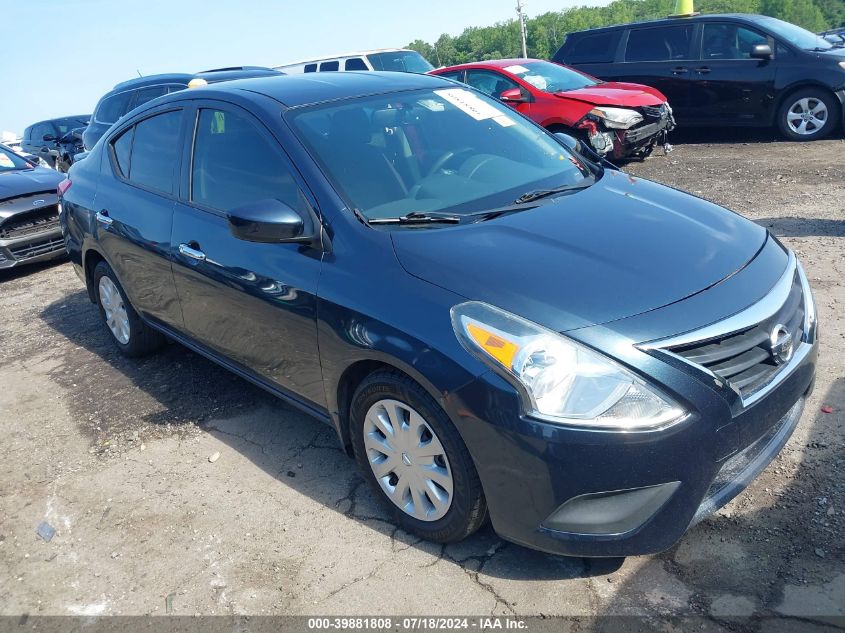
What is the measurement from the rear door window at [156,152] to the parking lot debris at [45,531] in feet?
5.86

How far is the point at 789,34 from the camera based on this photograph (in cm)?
1017

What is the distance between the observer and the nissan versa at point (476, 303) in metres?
2.39

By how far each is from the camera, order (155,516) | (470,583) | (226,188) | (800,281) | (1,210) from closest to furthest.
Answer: (470,583) → (800,281) → (155,516) → (226,188) → (1,210)

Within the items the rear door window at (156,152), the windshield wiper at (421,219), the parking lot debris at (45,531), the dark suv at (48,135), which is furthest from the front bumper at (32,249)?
the dark suv at (48,135)

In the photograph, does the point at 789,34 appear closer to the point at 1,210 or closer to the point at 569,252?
the point at 569,252

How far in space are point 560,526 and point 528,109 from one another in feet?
25.5

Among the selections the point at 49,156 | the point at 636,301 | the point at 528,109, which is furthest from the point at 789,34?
the point at 49,156

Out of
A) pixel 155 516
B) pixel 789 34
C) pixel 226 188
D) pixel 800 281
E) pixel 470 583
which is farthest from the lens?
pixel 789 34

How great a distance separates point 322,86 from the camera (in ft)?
12.6

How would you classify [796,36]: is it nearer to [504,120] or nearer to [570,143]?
[570,143]

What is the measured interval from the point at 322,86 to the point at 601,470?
2450 mm

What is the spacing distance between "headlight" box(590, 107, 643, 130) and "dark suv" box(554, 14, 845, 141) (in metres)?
2.07

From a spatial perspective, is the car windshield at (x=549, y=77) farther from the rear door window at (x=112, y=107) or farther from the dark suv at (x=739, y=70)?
the rear door window at (x=112, y=107)

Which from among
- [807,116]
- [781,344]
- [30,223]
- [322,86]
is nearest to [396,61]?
[807,116]
